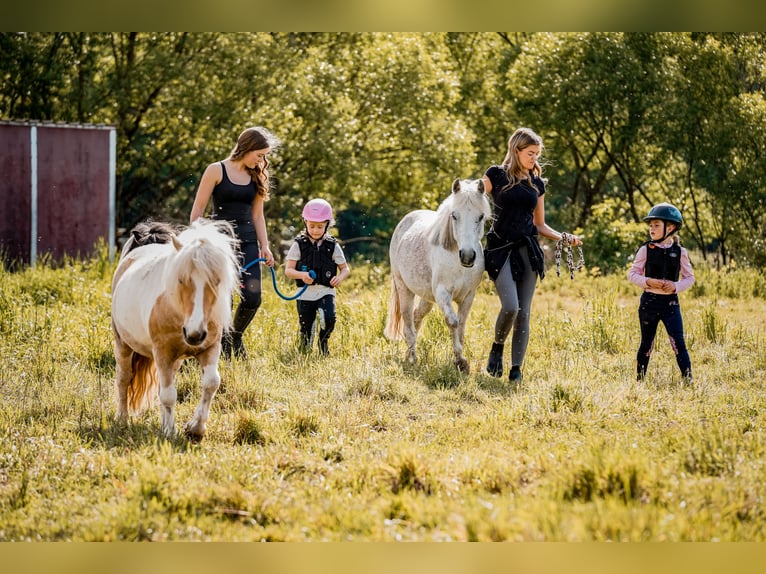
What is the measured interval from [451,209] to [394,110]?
13.4m

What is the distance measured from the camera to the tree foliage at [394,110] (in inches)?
592

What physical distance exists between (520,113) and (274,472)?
53.5ft

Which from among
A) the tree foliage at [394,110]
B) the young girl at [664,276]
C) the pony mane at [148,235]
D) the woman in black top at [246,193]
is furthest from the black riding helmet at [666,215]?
the tree foliage at [394,110]

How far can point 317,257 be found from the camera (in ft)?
24.8

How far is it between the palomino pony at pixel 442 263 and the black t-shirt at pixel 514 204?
19 cm

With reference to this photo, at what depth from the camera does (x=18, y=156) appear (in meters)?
14.0

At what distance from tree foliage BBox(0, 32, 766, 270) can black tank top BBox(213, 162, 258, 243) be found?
9486 millimetres

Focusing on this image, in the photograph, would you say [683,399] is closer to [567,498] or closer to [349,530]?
[567,498]

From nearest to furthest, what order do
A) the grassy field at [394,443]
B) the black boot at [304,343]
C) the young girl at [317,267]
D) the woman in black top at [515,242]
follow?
the grassy field at [394,443] < the woman in black top at [515,242] < the black boot at [304,343] < the young girl at [317,267]

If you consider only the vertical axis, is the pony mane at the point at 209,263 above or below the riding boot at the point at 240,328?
above

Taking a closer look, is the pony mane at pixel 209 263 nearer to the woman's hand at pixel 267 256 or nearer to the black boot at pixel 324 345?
the woman's hand at pixel 267 256

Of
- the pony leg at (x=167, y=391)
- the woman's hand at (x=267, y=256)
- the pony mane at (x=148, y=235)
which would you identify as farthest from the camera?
the woman's hand at (x=267, y=256)

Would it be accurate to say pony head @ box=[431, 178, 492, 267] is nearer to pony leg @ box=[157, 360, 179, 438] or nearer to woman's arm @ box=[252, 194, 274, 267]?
woman's arm @ box=[252, 194, 274, 267]

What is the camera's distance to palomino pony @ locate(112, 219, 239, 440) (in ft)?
15.5
